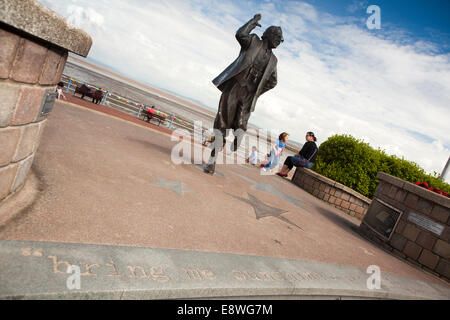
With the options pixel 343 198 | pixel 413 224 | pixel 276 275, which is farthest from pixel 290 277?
pixel 343 198

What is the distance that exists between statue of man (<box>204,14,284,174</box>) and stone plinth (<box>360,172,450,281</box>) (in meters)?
3.21

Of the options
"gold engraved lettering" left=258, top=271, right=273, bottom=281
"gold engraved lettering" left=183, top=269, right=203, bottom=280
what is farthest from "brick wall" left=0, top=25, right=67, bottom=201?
"gold engraved lettering" left=258, top=271, right=273, bottom=281

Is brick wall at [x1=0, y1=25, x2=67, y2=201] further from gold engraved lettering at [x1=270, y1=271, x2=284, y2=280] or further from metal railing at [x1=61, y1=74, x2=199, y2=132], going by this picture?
metal railing at [x1=61, y1=74, x2=199, y2=132]

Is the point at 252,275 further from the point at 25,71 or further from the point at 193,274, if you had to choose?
the point at 25,71

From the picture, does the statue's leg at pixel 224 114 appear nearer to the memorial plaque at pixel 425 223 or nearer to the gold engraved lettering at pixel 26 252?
the memorial plaque at pixel 425 223

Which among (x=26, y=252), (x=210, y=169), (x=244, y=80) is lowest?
(x=26, y=252)

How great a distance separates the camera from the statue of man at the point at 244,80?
5.41 m

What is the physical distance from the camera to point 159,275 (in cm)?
189

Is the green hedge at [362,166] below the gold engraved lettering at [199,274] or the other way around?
the other way around

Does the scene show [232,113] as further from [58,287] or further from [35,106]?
[58,287]

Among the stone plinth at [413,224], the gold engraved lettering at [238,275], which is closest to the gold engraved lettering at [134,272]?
the gold engraved lettering at [238,275]

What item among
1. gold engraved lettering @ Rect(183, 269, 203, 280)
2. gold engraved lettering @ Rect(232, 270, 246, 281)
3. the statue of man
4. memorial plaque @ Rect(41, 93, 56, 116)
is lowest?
gold engraved lettering @ Rect(183, 269, 203, 280)

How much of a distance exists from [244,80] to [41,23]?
423 cm

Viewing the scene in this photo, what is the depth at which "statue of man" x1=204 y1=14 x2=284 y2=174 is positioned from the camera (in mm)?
5406
